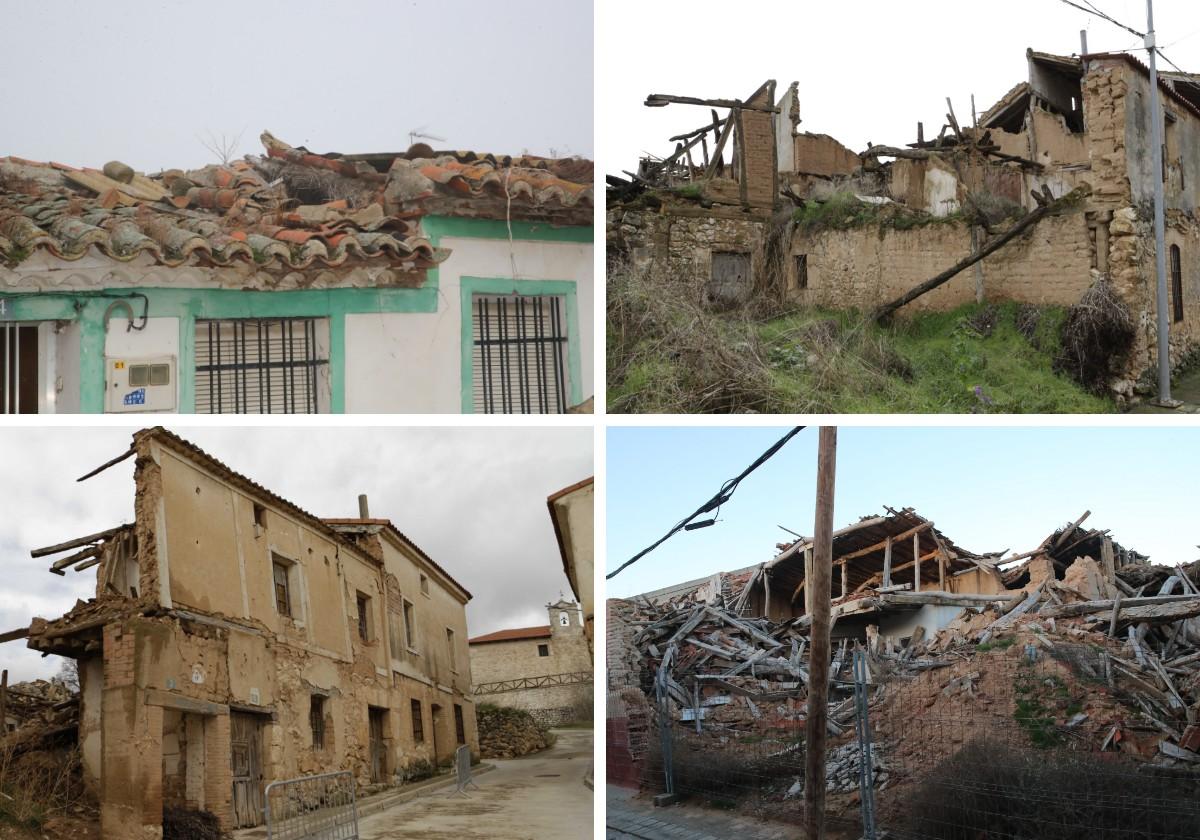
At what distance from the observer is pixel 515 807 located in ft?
22.4

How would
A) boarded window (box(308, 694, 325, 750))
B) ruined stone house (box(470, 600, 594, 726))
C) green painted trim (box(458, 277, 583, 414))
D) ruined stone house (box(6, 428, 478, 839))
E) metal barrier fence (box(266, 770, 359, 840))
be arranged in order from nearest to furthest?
ruined stone house (box(6, 428, 478, 839))
metal barrier fence (box(266, 770, 359, 840))
boarded window (box(308, 694, 325, 750))
green painted trim (box(458, 277, 583, 414))
ruined stone house (box(470, 600, 594, 726))

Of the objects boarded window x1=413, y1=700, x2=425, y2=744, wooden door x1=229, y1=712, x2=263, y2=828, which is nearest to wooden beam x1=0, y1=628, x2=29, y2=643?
wooden door x1=229, y1=712, x2=263, y2=828

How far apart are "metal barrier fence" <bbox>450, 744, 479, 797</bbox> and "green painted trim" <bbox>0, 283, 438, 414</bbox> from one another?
2543 millimetres

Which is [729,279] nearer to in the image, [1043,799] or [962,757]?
[962,757]

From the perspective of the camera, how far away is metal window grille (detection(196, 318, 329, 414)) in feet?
21.7

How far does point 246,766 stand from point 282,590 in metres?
1.06

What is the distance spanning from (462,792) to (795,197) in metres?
5.18

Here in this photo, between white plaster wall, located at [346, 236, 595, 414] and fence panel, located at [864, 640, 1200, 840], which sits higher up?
white plaster wall, located at [346, 236, 595, 414]

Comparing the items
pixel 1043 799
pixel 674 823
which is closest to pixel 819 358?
pixel 1043 799

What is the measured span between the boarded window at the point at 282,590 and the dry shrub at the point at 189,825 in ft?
4.04

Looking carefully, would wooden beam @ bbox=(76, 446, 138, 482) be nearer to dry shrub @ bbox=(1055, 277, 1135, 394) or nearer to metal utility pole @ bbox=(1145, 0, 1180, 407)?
dry shrub @ bbox=(1055, 277, 1135, 394)

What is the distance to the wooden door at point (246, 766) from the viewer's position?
249 inches

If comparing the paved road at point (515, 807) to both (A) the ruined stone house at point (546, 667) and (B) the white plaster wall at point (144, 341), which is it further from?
(B) the white plaster wall at point (144, 341)

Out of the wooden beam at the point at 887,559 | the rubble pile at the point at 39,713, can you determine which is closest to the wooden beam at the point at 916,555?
the wooden beam at the point at 887,559
